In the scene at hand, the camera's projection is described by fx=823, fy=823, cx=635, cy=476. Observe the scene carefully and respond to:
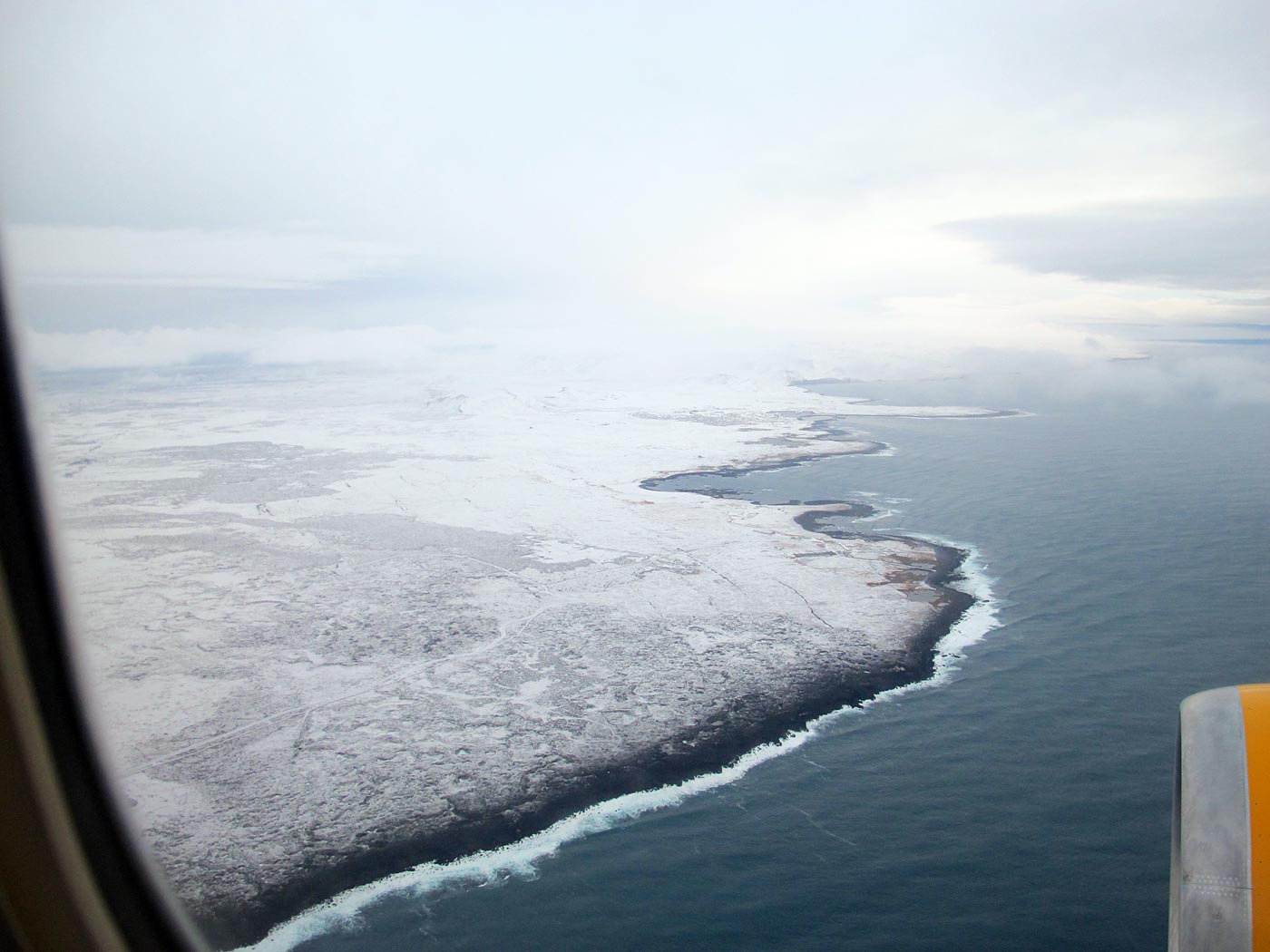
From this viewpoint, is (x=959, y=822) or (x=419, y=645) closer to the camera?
(x=959, y=822)

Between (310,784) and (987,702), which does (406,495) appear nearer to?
(310,784)

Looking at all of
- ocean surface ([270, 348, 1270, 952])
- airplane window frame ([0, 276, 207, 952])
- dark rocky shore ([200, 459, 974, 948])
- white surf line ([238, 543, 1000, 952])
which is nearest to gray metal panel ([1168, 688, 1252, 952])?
airplane window frame ([0, 276, 207, 952])

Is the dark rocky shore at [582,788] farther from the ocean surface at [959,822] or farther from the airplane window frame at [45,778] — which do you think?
the airplane window frame at [45,778]

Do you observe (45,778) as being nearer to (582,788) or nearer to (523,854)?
(523,854)

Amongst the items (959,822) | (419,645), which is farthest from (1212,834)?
(419,645)

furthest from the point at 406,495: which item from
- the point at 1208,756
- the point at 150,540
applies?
the point at 1208,756

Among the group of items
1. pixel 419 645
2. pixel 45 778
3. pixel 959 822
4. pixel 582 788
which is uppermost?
pixel 45 778

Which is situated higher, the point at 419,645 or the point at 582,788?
the point at 419,645
